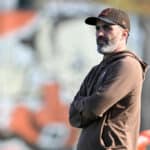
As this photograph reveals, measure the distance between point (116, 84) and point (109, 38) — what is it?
319 millimetres

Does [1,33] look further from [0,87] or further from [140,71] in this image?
[140,71]

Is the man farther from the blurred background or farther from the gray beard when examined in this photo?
the blurred background

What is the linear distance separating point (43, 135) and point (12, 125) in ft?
1.45

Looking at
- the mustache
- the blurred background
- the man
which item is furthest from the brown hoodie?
the blurred background

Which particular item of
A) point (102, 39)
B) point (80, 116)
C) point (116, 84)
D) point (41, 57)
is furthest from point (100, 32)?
point (41, 57)

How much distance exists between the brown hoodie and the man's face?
0.06m

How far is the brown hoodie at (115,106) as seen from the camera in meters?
4.89

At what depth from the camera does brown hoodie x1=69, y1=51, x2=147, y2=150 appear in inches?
193

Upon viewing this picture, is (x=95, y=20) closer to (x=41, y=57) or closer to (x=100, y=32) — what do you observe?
(x=100, y=32)

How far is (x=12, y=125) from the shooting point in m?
11.6

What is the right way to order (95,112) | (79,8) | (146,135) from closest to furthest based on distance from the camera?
(95,112), (146,135), (79,8)

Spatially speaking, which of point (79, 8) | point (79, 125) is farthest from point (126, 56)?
point (79, 8)

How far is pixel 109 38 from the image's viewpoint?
5.06 m

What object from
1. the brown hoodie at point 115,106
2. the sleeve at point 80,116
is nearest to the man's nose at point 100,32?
the brown hoodie at point 115,106
